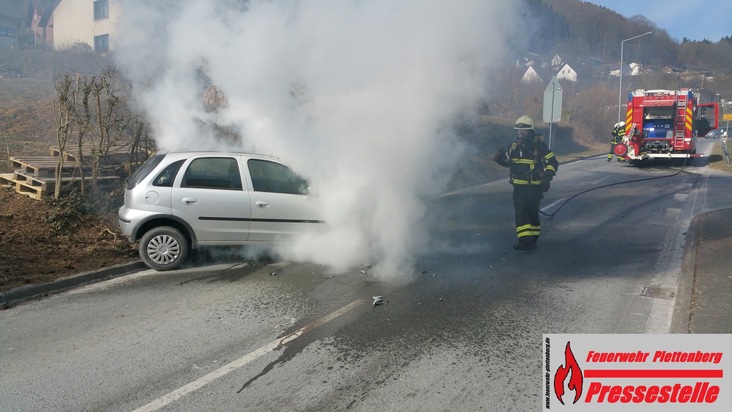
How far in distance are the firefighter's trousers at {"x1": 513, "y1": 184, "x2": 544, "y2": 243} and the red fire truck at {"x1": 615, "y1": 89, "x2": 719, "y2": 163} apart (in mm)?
16301

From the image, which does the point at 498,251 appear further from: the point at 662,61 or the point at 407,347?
the point at 662,61

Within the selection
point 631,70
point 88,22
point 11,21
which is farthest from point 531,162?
point 11,21

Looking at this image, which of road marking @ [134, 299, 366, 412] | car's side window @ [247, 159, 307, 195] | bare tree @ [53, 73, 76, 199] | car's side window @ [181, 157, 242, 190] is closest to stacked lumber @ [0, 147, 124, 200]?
bare tree @ [53, 73, 76, 199]

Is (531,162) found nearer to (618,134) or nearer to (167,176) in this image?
(167,176)

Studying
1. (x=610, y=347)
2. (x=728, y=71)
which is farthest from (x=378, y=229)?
(x=728, y=71)

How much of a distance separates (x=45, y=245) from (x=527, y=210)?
695 cm

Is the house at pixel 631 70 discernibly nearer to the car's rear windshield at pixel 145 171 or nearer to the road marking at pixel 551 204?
the road marking at pixel 551 204

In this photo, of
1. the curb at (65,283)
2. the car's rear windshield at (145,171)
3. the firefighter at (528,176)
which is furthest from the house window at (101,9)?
the firefighter at (528,176)

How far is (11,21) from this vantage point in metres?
28.9

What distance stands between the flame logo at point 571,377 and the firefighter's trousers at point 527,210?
Answer: 16.2ft

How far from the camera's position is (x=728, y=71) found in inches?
1916

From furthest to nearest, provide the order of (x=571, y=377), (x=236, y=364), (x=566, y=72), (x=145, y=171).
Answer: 1. (x=566, y=72)
2. (x=145, y=171)
3. (x=236, y=364)
4. (x=571, y=377)

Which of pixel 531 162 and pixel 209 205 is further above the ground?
pixel 531 162

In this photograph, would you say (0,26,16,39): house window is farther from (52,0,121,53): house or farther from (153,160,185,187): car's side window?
(153,160,185,187): car's side window
